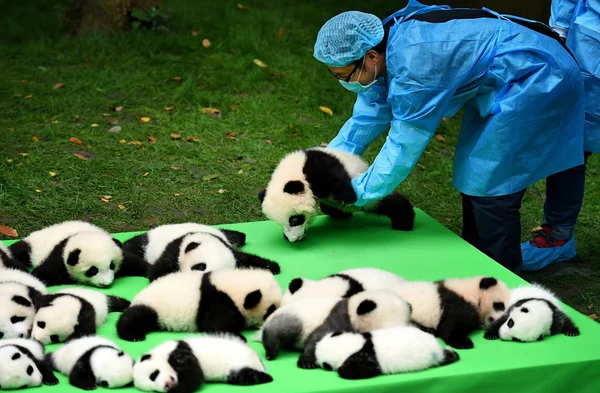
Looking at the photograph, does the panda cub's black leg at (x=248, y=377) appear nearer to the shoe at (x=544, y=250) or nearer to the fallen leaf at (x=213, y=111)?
the shoe at (x=544, y=250)

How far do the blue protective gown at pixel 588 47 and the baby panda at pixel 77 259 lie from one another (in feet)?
9.05

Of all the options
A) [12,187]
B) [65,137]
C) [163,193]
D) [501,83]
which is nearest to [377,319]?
[501,83]

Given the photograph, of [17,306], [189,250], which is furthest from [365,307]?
[17,306]

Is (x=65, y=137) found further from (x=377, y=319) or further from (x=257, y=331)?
(x=377, y=319)

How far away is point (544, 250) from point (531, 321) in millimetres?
1891

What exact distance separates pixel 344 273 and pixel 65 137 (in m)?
4.21

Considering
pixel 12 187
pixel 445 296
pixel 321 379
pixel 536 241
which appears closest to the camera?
pixel 321 379

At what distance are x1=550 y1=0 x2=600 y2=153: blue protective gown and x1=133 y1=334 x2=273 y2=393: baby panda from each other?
2.78m

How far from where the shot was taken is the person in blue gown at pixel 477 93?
14.0ft

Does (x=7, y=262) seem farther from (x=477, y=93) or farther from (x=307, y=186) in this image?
(x=477, y=93)

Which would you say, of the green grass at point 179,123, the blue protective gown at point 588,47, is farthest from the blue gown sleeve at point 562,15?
the green grass at point 179,123

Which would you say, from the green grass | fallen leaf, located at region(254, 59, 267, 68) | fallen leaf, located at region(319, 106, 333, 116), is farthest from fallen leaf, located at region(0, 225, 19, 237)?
fallen leaf, located at region(254, 59, 267, 68)

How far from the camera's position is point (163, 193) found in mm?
6492

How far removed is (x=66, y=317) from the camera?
3562 millimetres
